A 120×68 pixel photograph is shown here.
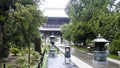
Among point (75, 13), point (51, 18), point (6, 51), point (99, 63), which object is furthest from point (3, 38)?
point (51, 18)

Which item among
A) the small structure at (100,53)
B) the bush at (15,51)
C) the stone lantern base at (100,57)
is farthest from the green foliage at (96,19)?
the bush at (15,51)

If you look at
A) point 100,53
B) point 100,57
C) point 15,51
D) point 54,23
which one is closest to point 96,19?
point 100,53

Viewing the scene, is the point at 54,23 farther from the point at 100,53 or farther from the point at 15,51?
the point at 100,53

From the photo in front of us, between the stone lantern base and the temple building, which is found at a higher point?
the temple building

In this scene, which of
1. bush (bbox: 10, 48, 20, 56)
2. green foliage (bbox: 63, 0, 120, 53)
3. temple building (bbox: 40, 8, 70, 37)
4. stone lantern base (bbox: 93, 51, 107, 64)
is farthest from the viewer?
temple building (bbox: 40, 8, 70, 37)

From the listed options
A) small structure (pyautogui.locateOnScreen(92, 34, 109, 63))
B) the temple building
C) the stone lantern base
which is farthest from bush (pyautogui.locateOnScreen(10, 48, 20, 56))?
the temple building

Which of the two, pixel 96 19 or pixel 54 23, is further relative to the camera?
pixel 54 23

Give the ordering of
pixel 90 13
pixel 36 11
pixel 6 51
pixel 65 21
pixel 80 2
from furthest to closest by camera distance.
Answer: pixel 65 21
pixel 80 2
pixel 90 13
pixel 6 51
pixel 36 11

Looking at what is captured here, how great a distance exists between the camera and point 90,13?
132ft

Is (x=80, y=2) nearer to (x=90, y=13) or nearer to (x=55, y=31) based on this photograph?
(x=90, y=13)

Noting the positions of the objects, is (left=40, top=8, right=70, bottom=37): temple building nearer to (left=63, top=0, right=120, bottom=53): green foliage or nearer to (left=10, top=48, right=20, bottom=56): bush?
(left=63, top=0, right=120, bottom=53): green foliage

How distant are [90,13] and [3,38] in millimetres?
18070

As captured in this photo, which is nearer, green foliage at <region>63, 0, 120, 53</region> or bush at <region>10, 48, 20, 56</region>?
green foliage at <region>63, 0, 120, 53</region>

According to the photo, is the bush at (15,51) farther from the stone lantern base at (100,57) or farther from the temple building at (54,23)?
the temple building at (54,23)
